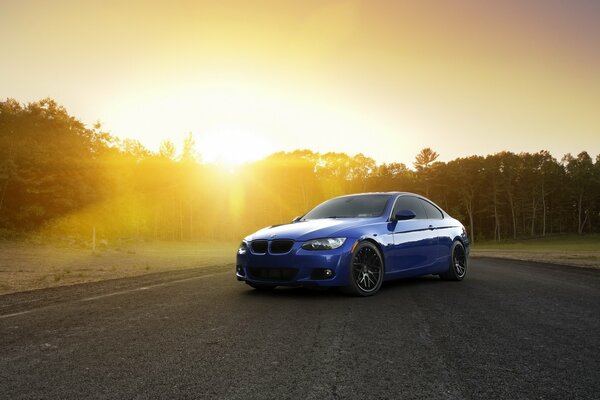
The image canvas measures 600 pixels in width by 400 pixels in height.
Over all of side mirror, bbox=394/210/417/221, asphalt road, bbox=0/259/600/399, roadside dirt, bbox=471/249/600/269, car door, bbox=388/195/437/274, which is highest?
side mirror, bbox=394/210/417/221

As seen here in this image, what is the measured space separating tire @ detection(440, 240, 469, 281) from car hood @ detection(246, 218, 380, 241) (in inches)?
96.7

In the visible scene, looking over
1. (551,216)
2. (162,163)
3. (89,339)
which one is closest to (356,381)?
(89,339)

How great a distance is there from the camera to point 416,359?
3.83 metres

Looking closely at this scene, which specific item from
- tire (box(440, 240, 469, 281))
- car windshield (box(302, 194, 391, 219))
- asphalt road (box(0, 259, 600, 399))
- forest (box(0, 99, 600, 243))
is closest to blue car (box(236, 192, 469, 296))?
car windshield (box(302, 194, 391, 219))

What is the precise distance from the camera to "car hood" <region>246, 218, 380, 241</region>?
6926 mm

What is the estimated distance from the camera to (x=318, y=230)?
7.02 metres

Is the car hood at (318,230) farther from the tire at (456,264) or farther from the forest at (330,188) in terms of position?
the forest at (330,188)

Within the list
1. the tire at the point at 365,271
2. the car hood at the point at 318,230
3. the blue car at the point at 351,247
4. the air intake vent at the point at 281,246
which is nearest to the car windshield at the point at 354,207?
the blue car at the point at 351,247

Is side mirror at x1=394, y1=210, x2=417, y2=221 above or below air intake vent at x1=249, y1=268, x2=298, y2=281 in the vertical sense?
above

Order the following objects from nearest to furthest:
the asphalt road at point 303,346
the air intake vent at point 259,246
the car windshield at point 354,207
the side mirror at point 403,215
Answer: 1. the asphalt road at point 303,346
2. the air intake vent at point 259,246
3. the side mirror at point 403,215
4. the car windshield at point 354,207

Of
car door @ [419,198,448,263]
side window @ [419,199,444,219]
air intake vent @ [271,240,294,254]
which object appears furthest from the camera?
side window @ [419,199,444,219]

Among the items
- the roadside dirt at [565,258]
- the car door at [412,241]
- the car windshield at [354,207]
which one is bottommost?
the roadside dirt at [565,258]

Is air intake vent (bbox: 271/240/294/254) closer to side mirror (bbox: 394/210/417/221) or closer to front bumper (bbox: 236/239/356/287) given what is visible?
front bumper (bbox: 236/239/356/287)

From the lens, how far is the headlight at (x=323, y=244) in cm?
679
